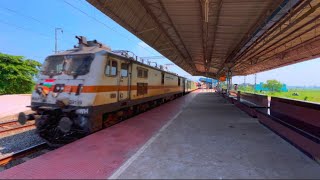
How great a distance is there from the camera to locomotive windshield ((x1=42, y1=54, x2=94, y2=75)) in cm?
962

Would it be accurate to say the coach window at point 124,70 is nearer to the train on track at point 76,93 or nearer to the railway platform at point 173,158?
the train on track at point 76,93

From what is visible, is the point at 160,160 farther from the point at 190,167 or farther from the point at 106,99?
the point at 106,99

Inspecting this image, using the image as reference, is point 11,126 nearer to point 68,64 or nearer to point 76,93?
point 68,64

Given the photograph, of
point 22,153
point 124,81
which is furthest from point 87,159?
point 124,81

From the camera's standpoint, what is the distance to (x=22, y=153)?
349 inches

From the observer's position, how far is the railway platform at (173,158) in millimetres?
5465

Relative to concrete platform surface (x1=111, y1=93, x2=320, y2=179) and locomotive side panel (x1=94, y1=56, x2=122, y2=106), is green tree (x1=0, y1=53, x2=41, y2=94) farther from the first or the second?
concrete platform surface (x1=111, y1=93, x2=320, y2=179)

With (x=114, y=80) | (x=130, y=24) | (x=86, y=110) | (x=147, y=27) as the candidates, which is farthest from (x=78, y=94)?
(x=147, y=27)

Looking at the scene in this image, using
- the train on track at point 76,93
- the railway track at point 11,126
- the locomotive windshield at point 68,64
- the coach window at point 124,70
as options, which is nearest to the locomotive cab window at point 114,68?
the train on track at point 76,93

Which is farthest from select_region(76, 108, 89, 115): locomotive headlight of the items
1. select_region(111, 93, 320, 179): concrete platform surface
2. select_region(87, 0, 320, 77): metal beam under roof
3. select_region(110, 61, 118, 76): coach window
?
select_region(87, 0, 320, 77): metal beam under roof

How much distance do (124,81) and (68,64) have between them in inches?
101

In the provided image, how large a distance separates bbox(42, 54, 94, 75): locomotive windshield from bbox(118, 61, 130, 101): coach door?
1.91 m

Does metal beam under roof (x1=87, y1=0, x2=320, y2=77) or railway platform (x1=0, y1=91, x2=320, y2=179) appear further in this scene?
metal beam under roof (x1=87, y1=0, x2=320, y2=77)

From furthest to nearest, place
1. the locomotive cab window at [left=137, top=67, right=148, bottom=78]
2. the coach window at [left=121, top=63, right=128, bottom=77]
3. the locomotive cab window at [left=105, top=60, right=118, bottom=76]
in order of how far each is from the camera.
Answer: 1. the locomotive cab window at [left=137, top=67, right=148, bottom=78]
2. the coach window at [left=121, top=63, right=128, bottom=77]
3. the locomotive cab window at [left=105, top=60, right=118, bottom=76]
